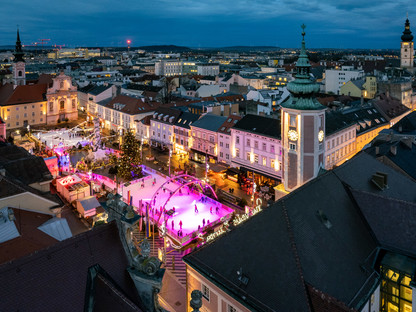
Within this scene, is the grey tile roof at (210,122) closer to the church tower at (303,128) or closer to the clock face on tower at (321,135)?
the church tower at (303,128)

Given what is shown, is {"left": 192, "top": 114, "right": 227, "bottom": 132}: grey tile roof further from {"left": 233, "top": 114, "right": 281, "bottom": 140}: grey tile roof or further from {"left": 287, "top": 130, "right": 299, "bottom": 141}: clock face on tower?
{"left": 287, "top": 130, "right": 299, "bottom": 141}: clock face on tower

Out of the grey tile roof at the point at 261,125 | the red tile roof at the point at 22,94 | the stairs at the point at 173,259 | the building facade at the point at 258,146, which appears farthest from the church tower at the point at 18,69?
the stairs at the point at 173,259

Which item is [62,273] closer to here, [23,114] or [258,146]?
[258,146]

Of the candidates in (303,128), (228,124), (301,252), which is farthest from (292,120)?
(228,124)

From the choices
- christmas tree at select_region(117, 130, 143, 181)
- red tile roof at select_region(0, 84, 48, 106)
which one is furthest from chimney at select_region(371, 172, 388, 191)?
red tile roof at select_region(0, 84, 48, 106)

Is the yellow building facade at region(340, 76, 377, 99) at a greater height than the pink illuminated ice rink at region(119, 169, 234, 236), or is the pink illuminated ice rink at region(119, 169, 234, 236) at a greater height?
the yellow building facade at region(340, 76, 377, 99)

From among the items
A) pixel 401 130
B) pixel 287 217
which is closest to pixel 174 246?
pixel 287 217

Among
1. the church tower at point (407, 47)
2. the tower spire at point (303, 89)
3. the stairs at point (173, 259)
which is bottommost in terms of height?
the stairs at point (173, 259)

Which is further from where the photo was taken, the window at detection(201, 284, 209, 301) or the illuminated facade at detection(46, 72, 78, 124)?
the illuminated facade at detection(46, 72, 78, 124)

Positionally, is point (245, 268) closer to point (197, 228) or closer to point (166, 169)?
Answer: point (197, 228)
